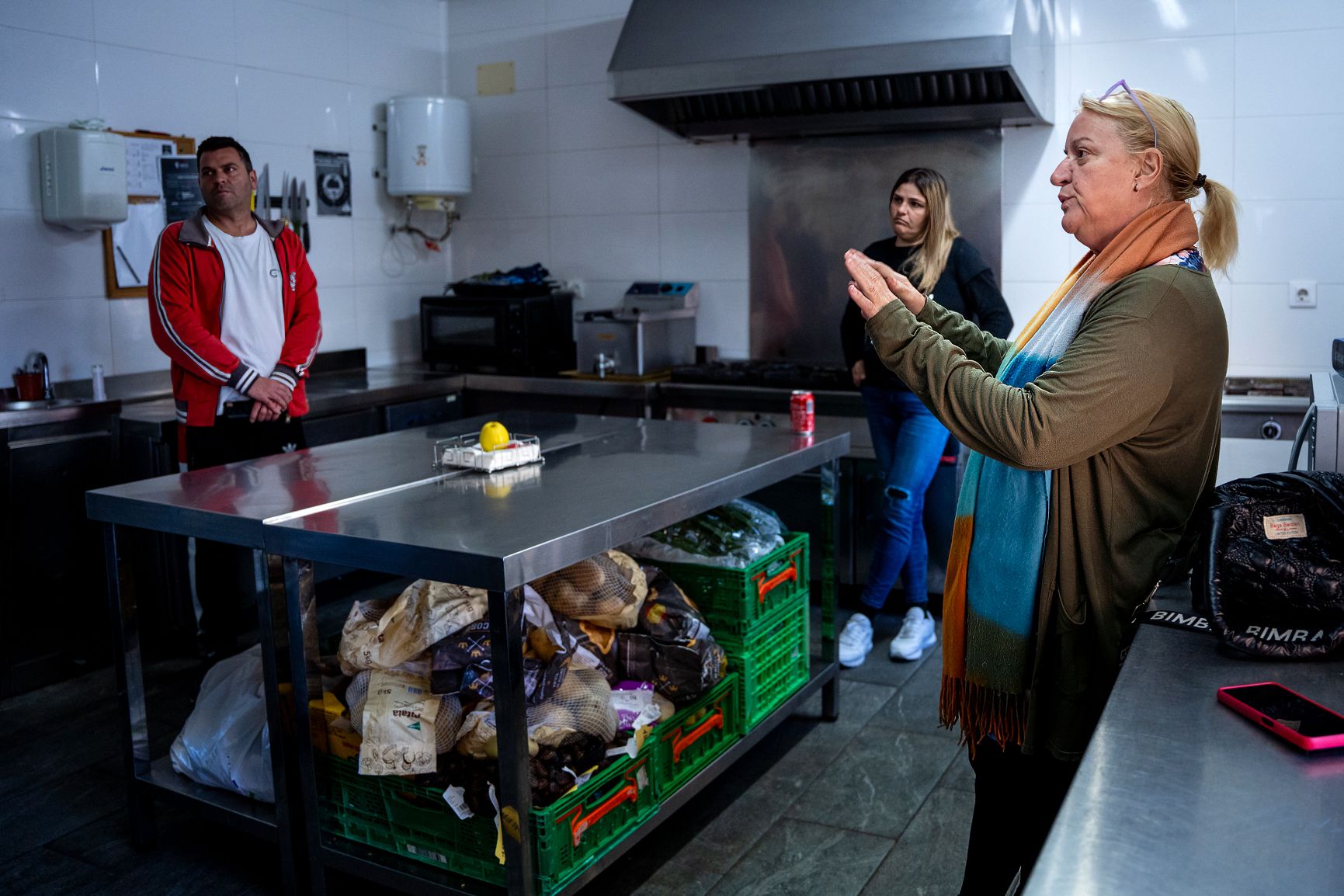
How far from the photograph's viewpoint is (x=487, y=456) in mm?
2547

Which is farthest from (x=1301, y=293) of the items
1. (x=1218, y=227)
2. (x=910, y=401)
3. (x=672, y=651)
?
(x=672, y=651)

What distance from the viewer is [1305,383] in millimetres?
3830

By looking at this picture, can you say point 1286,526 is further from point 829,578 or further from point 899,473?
point 899,473

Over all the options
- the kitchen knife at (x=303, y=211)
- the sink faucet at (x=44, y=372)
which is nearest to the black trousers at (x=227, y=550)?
the sink faucet at (x=44, y=372)

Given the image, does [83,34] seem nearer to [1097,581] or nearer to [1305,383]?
[1097,581]

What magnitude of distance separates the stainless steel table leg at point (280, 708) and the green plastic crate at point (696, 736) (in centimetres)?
72

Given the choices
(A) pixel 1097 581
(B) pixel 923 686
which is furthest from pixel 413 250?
(A) pixel 1097 581

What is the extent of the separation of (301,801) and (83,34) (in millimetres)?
2870

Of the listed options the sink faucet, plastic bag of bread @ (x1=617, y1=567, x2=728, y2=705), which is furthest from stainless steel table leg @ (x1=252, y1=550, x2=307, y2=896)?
the sink faucet

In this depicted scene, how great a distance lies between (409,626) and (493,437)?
0.56 m

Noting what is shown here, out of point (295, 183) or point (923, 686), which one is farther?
point (295, 183)

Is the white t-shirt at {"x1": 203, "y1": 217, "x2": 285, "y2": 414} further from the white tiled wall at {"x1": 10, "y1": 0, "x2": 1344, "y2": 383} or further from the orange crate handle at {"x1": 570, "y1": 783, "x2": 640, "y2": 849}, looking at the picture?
the orange crate handle at {"x1": 570, "y1": 783, "x2": 640, "y2": 849}

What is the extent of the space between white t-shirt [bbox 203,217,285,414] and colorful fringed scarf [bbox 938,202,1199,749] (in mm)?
2387

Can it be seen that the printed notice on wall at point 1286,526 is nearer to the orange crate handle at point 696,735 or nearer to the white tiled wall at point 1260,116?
the orange crate handle at point 696,735
